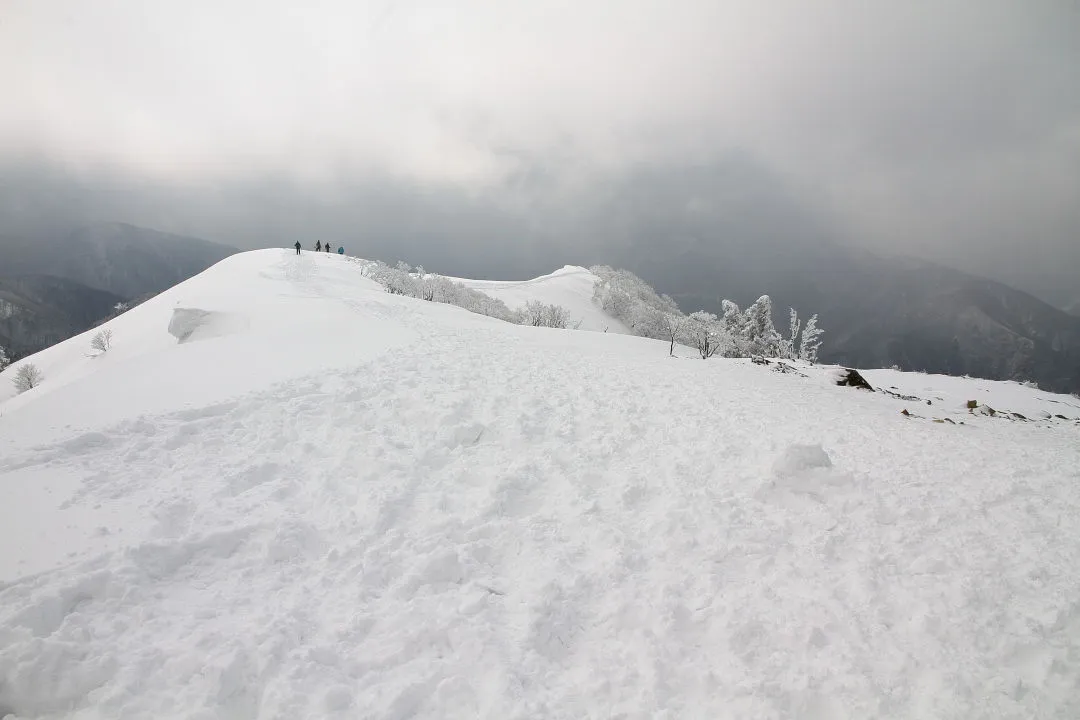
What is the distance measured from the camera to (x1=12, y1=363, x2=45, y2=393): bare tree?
3750cm

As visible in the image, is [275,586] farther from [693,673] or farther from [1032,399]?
[1032,399]

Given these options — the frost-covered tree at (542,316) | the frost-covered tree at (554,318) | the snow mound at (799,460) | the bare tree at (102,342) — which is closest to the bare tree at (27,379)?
the bare tree at (102,342)

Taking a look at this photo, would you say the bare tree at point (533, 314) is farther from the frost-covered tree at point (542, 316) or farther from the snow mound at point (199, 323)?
the snow mound at point (199, 323)

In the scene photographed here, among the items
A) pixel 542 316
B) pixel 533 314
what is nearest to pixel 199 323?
pixel 533 314

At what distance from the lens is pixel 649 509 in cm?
739

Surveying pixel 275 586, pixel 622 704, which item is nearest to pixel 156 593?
pixel 275 586

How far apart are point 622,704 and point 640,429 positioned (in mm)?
6739

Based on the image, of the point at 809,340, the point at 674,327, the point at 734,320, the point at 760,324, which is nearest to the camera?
the point at 809,340

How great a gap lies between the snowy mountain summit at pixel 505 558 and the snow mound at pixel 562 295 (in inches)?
1938

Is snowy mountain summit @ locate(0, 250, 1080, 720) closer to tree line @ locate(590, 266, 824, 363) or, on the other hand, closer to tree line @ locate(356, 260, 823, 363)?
tree line @ locate(590, 266, 824, 363)

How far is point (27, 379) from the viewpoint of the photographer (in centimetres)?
3778

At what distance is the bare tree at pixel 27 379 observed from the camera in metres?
37.5

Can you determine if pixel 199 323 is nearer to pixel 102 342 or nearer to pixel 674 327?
pixel 102 342

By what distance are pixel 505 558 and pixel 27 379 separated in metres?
54.6
